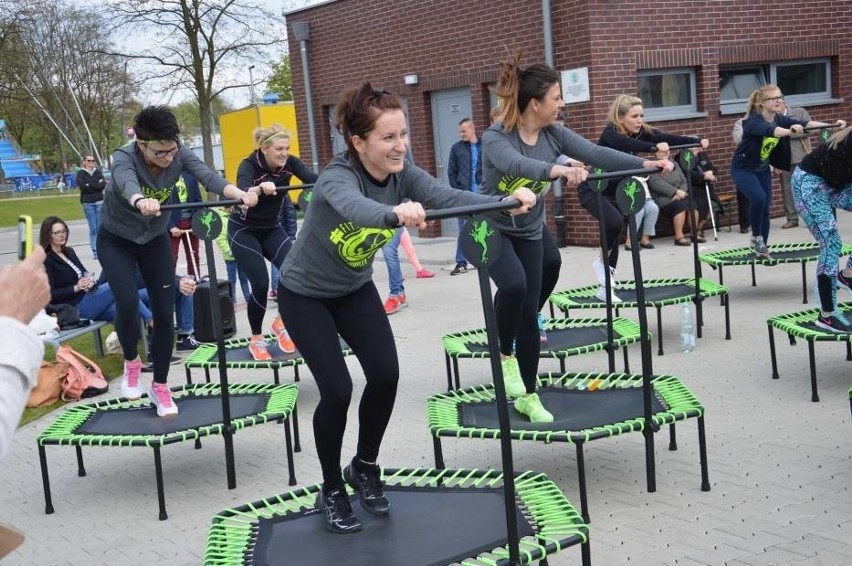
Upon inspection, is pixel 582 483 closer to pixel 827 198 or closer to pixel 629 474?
pixel 629 474

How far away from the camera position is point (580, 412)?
4898 mm

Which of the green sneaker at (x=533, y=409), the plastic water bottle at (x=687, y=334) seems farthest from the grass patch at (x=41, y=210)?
the green sneaker at (x=533, y=409)

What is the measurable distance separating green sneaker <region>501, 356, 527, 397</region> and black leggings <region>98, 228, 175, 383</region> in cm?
195

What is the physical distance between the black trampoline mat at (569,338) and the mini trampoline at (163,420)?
4.39 feet

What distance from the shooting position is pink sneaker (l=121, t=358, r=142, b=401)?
592cm

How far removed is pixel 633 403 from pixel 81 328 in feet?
16.7

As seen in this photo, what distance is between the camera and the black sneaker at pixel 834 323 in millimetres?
5870

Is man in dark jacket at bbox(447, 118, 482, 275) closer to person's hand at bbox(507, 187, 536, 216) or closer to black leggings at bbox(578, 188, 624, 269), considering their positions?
black leggings at bbox(578, 188, 624, 269)

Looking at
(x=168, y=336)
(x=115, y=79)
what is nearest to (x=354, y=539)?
(x=168, y=336)

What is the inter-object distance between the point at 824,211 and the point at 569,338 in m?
1.83

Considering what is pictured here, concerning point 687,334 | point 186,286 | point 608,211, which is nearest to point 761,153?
point 608,211

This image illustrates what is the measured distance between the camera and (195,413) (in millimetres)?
5539

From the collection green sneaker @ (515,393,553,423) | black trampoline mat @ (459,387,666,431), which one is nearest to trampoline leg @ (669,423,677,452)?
black trampoline mat @ (459,387,666,431)

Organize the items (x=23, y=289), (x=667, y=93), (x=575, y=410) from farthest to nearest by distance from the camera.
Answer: (x=667, y=93) < (x=575, y=410) < (x=23, y=289)
